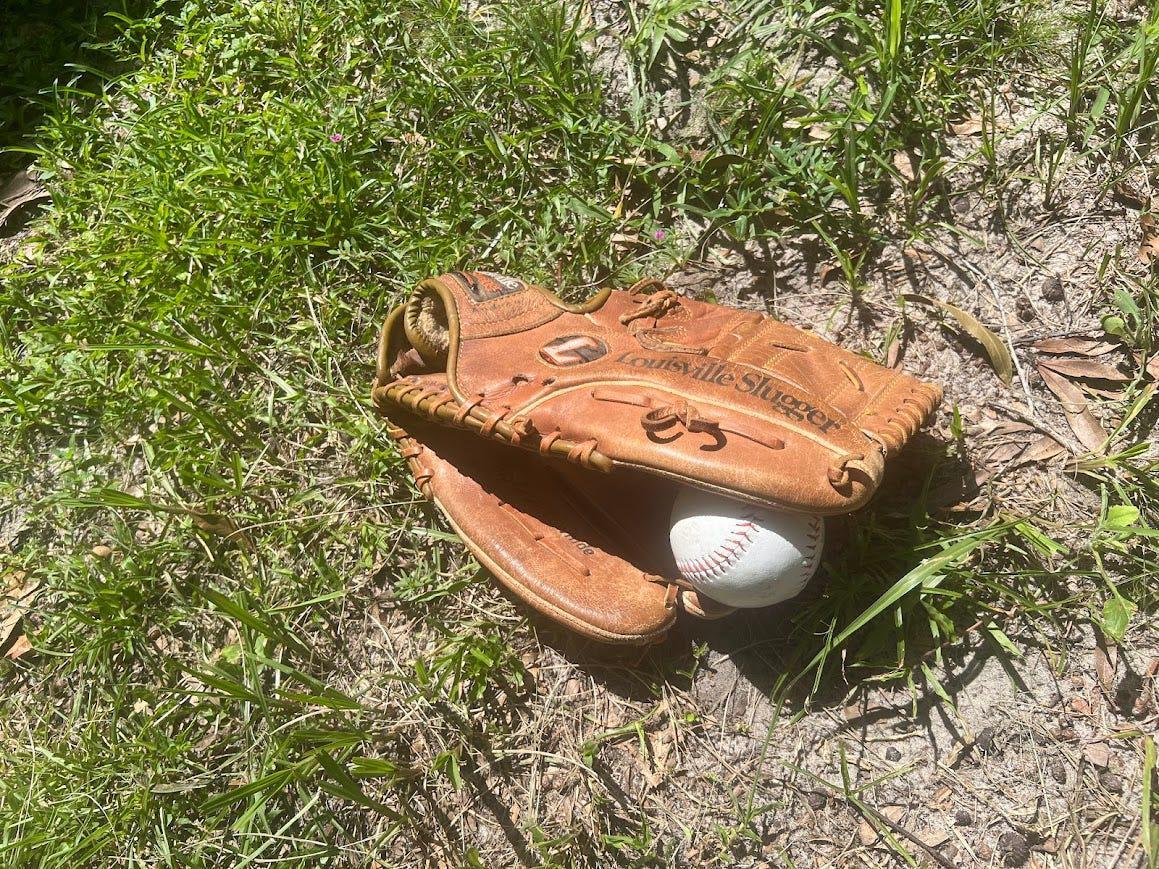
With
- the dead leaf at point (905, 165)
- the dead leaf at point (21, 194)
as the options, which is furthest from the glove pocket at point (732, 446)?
the dead leaf at point (21, 194)

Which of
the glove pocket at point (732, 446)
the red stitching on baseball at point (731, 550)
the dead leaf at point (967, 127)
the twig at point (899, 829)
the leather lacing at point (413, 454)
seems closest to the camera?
the glove pocket at point (732, 446)

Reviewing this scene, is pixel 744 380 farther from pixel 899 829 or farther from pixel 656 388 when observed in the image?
pixel 899 829

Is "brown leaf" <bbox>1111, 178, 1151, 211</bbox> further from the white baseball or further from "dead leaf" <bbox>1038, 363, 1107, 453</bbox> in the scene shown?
the white baseball

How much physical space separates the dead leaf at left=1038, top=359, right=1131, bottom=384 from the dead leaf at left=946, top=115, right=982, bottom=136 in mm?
818

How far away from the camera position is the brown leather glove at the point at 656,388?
6.96ft

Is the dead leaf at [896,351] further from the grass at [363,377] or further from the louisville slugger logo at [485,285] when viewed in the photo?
the louisville slugger logo at [485,285]

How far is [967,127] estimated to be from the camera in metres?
2.85

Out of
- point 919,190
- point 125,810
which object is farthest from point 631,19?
point 125,810

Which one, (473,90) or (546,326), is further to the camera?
(473,90)

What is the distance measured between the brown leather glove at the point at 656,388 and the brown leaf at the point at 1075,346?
582mm

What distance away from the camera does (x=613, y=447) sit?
88.4 inches

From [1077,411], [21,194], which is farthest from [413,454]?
[21,194]

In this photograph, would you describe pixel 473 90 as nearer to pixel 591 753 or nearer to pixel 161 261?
pixel 161 261

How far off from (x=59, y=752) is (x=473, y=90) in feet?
9.12
